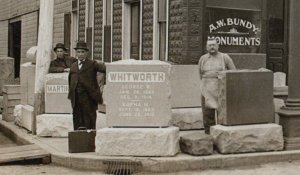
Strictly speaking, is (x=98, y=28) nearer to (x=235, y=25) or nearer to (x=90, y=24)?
(x=90, y=24)

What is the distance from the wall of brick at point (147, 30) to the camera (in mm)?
13953

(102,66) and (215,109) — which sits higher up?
(102,66)

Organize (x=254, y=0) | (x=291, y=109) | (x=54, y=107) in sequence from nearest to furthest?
1. (x=291, y=109)
2. (x=54, y=107)
3. (x=254, y=0)

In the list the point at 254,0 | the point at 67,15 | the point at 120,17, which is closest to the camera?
the point at 254,0

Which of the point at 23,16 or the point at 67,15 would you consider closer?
the point at 67,15

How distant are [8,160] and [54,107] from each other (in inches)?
97.7

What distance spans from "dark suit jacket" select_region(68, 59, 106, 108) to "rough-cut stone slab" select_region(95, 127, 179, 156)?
1074 mm

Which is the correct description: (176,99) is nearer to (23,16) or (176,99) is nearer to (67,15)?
(67,15)

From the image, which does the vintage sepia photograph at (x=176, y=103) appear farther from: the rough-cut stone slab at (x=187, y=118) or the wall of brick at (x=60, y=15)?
the wall of brick at (x=60, y=15)

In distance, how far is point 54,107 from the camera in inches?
436

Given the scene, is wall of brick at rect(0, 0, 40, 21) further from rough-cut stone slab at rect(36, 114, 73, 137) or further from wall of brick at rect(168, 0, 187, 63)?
rough-cut stone slab at rect(36, 114, 73, 137)

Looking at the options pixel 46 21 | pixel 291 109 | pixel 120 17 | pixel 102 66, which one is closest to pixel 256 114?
pixel 291 109

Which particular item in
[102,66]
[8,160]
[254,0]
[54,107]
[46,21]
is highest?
[254,0]

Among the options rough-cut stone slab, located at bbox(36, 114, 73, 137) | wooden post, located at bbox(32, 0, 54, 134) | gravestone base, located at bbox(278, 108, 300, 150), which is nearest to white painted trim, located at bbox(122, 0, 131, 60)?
wooden post, located at bbox(32, 0, 54, 134)
